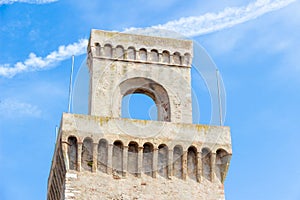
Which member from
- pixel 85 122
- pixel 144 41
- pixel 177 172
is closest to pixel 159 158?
pixel 177 172

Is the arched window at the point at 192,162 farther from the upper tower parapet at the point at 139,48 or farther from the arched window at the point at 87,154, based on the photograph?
the upper tower parapet at the point at 139,48

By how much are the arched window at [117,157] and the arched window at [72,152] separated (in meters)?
1.40

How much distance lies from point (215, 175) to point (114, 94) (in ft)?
16.2

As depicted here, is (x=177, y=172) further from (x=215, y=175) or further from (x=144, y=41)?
(x=144, y=41)

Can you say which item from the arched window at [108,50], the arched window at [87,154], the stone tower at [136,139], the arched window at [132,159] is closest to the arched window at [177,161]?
the stone tower at [136,139]

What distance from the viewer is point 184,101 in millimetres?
31141

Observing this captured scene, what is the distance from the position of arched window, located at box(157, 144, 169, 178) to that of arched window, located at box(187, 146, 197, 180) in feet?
2.86

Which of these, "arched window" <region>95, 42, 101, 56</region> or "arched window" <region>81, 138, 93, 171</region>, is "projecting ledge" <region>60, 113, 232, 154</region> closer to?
"arched window" <region>81, 138, 93, 171</region>

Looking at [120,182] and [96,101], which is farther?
[96,101]

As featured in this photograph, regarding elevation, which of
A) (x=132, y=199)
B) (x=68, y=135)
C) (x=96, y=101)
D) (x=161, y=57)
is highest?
Result: (x=161, y=57)

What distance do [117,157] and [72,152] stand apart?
5.42 feet

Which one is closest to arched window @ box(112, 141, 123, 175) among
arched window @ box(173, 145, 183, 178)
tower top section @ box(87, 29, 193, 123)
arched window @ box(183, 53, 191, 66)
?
tower top section @ box(87, 29, 193, 123)

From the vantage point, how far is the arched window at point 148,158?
28.9 metres

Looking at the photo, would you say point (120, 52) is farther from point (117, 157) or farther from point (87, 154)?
point (87, 154)
